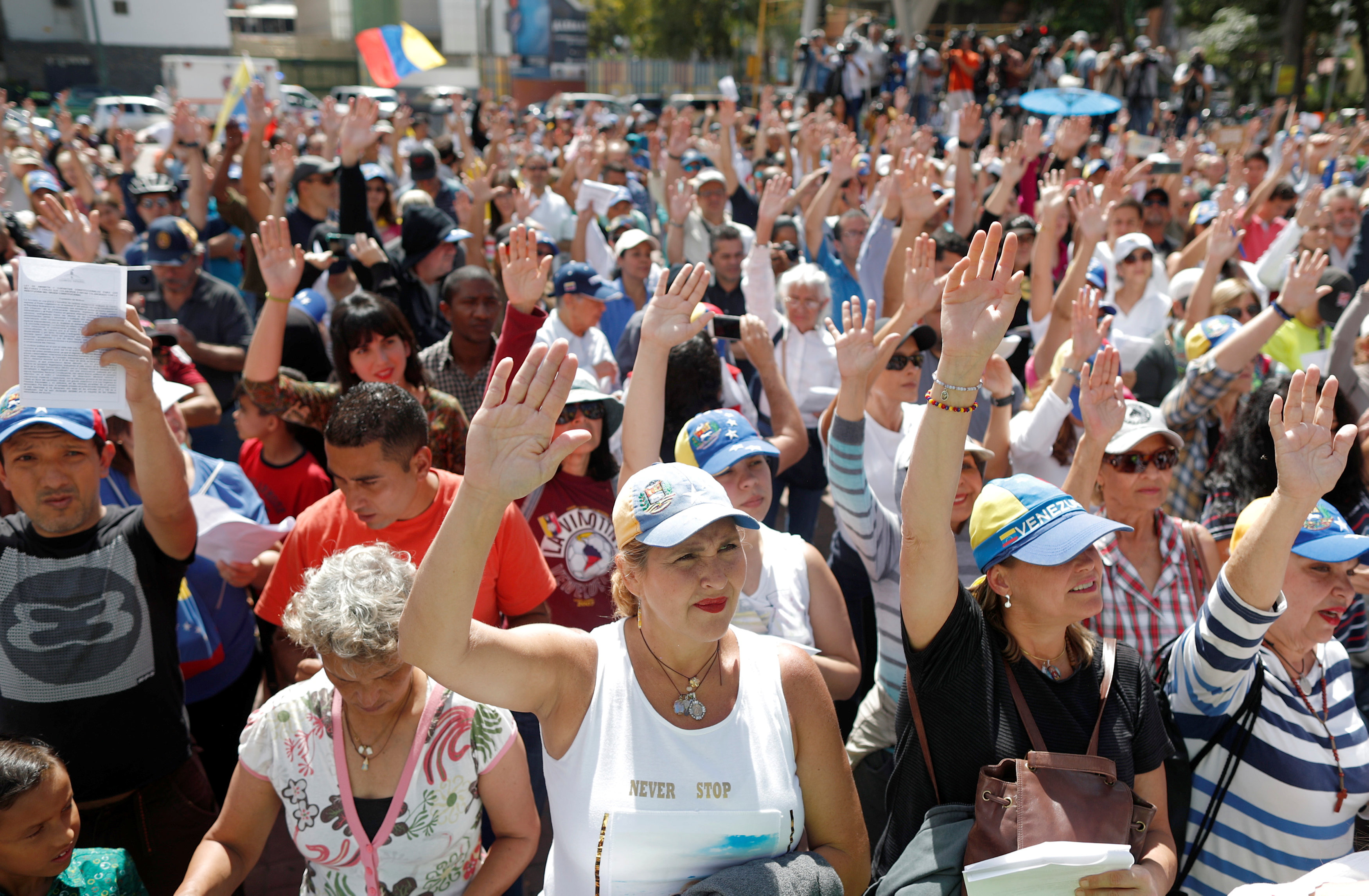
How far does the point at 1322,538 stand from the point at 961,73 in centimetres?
1862

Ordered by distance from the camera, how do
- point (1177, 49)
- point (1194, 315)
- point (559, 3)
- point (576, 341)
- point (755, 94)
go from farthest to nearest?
point (559, 3)
point (1177, 49)
point (755, 94)
point (1194, 315)
point (576, 341)

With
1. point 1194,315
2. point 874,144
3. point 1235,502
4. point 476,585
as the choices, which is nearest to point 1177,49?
point 874,144

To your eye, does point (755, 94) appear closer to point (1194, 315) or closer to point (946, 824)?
Answer: point (1194, 315)

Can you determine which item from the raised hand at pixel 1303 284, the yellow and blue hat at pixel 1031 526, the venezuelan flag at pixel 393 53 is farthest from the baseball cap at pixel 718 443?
the venezuelan flag at pixel 393 53

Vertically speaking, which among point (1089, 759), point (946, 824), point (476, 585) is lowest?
point (946, 824)

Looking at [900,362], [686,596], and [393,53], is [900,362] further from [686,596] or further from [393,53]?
[393,53]

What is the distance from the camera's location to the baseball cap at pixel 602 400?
3277 millimetres

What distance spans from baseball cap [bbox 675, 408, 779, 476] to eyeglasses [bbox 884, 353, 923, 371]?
0.97 meters

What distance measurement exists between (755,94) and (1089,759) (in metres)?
25.8

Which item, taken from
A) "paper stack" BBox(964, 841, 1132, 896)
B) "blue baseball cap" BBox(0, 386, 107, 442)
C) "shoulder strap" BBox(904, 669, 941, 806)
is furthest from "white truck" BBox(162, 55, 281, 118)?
"paper stack" BBox(964, 841, 1132, 896)

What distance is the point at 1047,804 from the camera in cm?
188

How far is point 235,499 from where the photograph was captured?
3254mm

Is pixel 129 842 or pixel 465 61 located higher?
pixel 465 61

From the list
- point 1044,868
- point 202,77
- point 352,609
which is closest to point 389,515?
point 352,609
